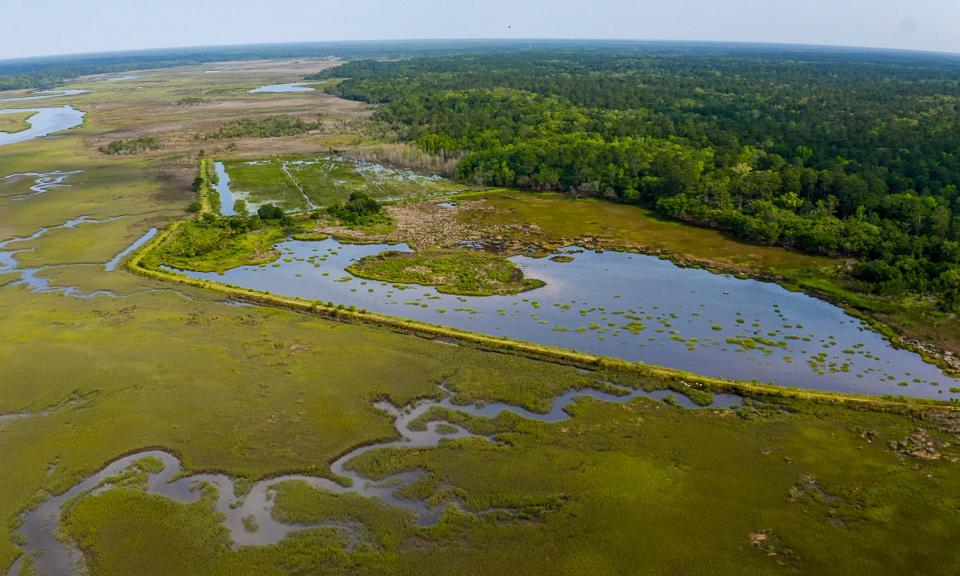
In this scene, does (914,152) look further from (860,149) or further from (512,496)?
(512,496)

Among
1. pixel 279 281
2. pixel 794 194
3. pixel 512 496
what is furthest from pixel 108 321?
pixel 794 194

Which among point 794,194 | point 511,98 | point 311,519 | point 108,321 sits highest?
point 511,98

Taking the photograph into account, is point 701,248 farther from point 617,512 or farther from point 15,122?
point 15,122

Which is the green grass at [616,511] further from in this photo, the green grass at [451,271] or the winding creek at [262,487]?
the green grass at [451,271]

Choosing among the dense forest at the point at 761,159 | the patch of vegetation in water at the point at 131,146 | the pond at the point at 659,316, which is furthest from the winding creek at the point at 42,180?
the dense forest at the point at 761,159

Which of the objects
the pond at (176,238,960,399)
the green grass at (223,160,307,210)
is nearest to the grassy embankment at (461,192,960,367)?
the pond at (176,238,960,399)

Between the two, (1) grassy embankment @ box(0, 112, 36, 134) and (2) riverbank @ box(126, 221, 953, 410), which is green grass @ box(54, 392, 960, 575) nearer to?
(2) riverbank @ box(126, 221, 953, 410)

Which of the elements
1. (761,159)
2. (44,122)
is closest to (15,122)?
(44,122)
